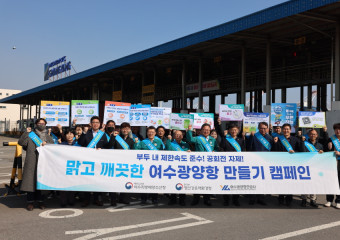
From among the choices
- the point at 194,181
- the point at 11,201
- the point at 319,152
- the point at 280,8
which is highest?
the point at 280,8

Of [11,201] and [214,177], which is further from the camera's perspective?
[11,201]

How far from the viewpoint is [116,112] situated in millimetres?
8805

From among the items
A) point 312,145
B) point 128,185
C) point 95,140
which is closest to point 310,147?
point 312,145

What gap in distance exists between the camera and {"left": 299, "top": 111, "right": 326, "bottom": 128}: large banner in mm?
8602

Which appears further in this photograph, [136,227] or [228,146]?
[228,146]

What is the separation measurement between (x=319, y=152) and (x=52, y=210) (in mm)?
5169

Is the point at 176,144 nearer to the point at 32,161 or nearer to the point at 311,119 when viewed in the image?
the point at 32,161

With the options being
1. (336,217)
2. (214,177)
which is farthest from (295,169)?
(214,177)

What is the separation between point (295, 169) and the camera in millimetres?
6176

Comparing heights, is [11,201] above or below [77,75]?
below

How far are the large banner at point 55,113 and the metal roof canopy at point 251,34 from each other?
27.6ft

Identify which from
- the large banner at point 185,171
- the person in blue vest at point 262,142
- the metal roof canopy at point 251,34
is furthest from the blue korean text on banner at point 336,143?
the metal roof canopy at point 251,34

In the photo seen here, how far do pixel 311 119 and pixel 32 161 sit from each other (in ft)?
Answer: 22.8

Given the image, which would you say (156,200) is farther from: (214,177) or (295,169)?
(295,169)
